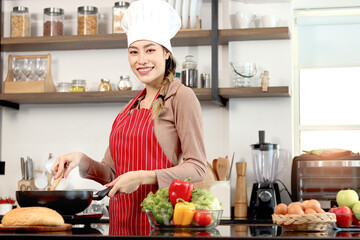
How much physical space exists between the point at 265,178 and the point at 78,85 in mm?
1334

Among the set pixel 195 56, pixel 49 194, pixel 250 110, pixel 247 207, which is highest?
Answer: pixel 195 56

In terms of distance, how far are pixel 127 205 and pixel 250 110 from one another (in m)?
1.81

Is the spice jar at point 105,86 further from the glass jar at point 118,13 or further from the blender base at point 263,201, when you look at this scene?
the blender base at point 263,201

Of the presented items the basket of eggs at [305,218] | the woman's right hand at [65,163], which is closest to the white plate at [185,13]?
the woman's right hand at [65,163]

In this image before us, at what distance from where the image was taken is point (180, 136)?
1.98 m

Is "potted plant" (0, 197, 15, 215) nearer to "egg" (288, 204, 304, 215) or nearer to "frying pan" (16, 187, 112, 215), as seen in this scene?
"frying pan" (16, 187, 112, 215)

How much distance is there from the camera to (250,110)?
3699 millimetres

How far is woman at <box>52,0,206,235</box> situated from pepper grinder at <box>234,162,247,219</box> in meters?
1.42

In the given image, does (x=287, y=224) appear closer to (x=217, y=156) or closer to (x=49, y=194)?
(x=49, y=194)

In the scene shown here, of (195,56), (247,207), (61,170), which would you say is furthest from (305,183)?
(61,170)

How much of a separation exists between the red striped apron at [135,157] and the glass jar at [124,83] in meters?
1.58

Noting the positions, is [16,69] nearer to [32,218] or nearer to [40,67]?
[40,67]

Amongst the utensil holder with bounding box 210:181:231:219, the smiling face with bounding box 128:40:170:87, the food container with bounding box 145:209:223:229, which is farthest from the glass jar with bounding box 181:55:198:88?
the food container with bounding box 145:209:223:229

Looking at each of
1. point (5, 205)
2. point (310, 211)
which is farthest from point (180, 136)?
point (5, 205)
